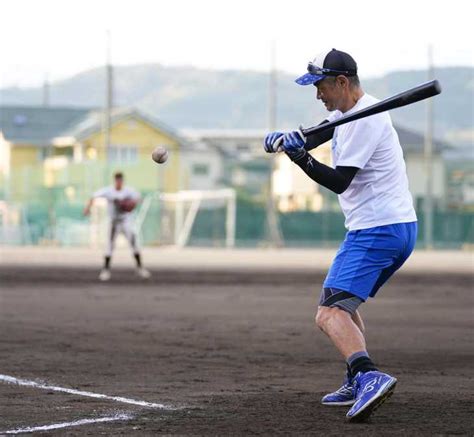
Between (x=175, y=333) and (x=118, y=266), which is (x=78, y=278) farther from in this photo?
(x=175, y=333)

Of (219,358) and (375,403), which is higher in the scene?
(375,403)

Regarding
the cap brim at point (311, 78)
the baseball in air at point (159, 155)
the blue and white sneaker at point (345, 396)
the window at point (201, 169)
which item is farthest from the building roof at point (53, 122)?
the cap brim at point (311, 78)

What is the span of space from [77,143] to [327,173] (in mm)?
64803

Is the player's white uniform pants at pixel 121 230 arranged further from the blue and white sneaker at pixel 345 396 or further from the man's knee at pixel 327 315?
the man's knee at pixel 327 315

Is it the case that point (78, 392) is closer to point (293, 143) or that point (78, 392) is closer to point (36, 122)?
point (293, 143)

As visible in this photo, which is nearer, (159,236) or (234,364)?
(234,364)

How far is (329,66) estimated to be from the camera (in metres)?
7.60

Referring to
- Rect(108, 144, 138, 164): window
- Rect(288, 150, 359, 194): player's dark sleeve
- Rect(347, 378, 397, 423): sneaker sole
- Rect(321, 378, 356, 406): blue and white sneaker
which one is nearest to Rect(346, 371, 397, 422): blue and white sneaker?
Rect(347, 378, 397, 423): sneaker sole

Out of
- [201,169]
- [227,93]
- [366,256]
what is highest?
[227,93]

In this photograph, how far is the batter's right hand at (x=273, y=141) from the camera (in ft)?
24.8

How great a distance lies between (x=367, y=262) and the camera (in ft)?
25.2

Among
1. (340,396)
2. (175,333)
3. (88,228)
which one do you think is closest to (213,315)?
(175,333)

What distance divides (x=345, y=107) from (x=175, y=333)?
6.64 metres

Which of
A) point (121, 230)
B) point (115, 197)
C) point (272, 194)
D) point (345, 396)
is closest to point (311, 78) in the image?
point (345, 396)
